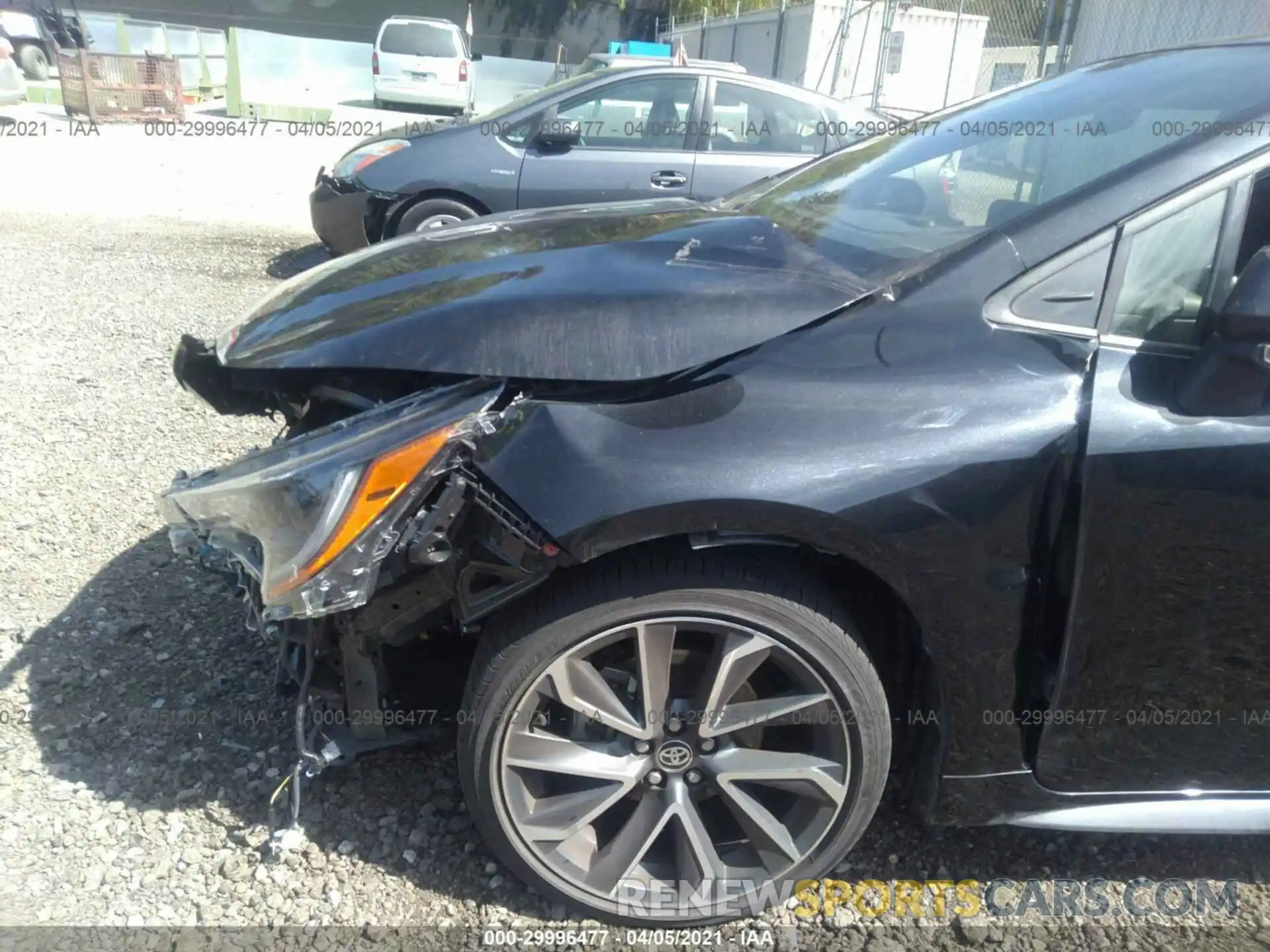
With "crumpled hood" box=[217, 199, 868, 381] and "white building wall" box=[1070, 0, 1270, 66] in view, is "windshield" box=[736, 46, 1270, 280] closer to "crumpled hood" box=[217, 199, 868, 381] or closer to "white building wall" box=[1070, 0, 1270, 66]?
"crumpled hood" box=[217, 199, 868, 381]

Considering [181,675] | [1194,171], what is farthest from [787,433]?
[181,675]

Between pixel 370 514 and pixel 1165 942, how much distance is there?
2047mm

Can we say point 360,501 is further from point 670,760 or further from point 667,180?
point 667,180

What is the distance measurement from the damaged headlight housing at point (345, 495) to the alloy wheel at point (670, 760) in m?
0.44

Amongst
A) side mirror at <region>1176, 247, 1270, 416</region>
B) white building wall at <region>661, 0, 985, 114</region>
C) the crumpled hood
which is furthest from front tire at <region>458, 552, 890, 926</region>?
white building wall at <region>661, 0, 985, 114</region>

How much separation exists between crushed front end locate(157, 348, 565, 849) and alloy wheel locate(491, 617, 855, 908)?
0.28m

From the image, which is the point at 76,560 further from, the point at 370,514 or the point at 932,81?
the point at 932,81

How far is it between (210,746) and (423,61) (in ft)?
67.6

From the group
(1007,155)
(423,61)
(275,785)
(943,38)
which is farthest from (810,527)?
(423,61)

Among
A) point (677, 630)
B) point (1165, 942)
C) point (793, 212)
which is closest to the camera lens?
point (677, 630)

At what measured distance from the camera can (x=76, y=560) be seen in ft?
11.2

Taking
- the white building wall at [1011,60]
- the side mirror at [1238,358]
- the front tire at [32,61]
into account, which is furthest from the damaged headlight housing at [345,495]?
the front tire at [32,61]

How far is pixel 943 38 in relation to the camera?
18062 millimetres

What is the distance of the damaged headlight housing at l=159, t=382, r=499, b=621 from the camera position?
6.10 ft
